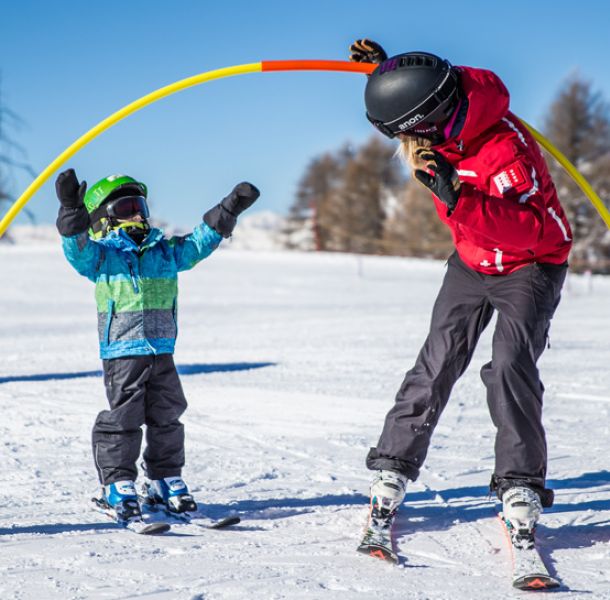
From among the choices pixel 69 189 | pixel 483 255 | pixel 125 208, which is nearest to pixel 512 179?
pixel 483 255

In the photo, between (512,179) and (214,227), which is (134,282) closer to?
(214,227)

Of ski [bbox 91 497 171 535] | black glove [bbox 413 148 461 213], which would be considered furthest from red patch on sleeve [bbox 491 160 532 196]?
ski [bbox 91 497 171 535]

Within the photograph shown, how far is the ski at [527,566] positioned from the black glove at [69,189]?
2204 millimetres

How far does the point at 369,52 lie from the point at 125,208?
1.49 metres

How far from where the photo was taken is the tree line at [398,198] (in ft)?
120

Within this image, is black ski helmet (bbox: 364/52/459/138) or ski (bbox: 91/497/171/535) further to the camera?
ski (bbox: 91/497/171/535)

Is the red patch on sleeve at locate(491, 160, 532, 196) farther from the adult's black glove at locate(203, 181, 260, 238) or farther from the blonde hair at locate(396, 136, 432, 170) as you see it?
the adult's black glove at locate(203, 181, 260, 238)

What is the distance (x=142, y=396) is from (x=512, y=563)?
5.90ft

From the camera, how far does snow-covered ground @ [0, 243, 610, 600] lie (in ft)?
10.3

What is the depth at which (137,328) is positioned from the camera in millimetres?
4047

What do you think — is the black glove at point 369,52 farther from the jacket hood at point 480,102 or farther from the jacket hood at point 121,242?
the jacket hood at point 121,242

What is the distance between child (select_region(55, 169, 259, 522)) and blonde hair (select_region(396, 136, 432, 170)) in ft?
2.62

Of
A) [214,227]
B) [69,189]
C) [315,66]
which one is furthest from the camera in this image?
[315,66]

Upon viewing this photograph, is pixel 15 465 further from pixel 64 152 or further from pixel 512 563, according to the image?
pixel 512 563
